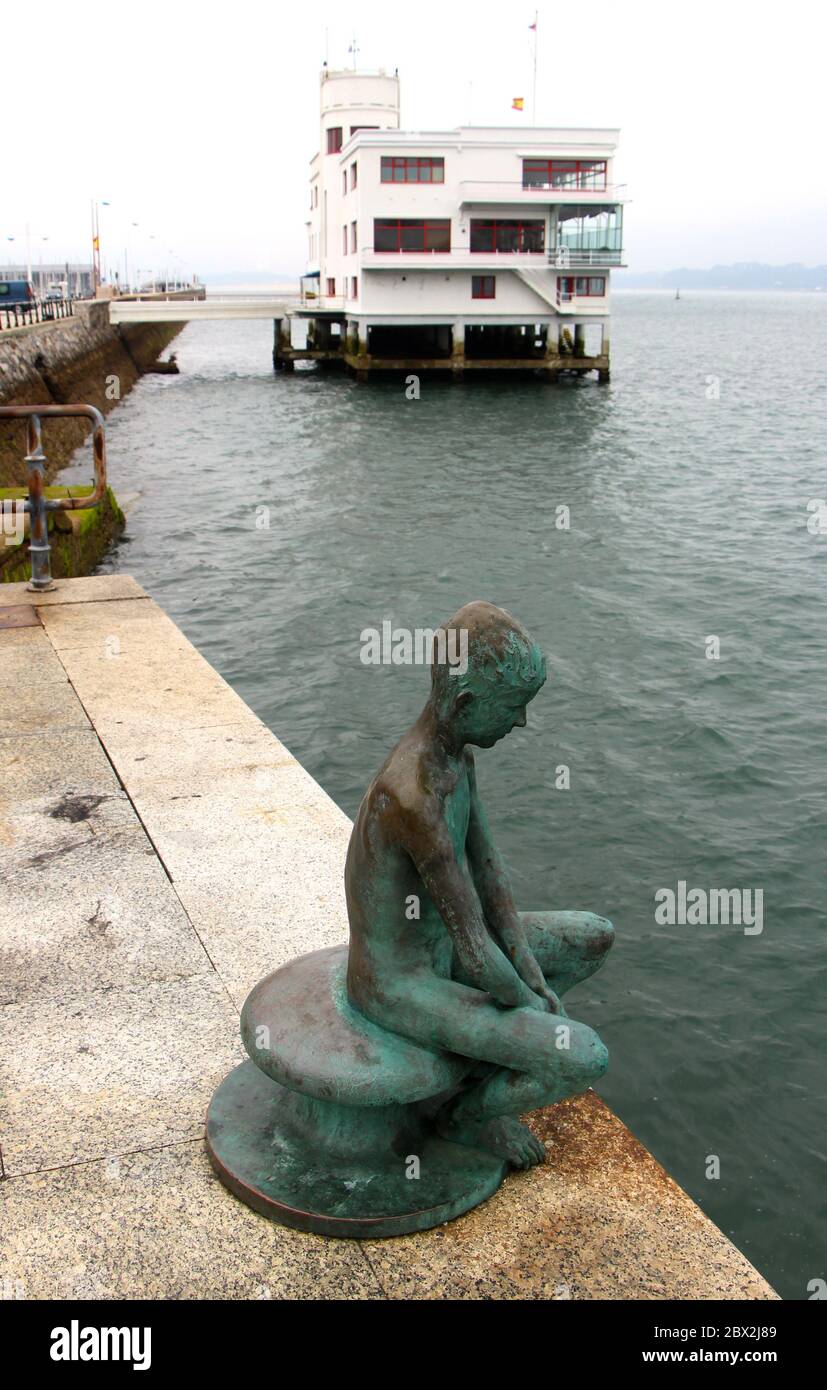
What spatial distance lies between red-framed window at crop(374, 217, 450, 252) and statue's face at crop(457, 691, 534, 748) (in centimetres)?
4948


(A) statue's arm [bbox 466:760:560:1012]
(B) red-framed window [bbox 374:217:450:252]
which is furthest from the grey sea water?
(B) red-framed window [bbox 374:217:450:252]

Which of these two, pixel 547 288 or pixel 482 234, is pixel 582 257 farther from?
pixel 482 234

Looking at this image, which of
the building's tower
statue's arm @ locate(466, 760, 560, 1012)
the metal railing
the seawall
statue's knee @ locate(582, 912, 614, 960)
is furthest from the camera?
the building's tower

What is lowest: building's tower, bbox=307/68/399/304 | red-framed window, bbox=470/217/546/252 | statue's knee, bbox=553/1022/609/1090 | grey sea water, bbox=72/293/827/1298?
grey sea water, bbox=72/293/827/1298

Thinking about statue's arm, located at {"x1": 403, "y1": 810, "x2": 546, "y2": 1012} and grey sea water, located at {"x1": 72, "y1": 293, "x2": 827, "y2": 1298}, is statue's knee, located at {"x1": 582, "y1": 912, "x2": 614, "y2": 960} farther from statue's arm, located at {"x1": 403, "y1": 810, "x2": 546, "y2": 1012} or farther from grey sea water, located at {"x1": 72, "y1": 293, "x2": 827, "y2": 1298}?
grey sea water, located at {"x1": 72, "y1": 293, "x2": 827, "y2": 1298}

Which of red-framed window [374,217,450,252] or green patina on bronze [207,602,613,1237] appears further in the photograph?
red-framed window [374,217,450,252]

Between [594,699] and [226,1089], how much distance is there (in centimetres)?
984

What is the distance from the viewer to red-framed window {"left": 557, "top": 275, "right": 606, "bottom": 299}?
162 ft

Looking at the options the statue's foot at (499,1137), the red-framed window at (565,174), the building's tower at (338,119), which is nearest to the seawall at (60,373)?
the building's tower at (338,119)

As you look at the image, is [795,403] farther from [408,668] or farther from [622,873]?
[622,873]

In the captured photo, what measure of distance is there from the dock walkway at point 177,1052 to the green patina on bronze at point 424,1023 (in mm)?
110

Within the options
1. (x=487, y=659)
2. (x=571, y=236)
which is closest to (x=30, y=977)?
(x=487, y=659)

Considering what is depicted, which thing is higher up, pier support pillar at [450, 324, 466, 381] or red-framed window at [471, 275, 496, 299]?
red-framed window at [471, 275, 496, 299]
